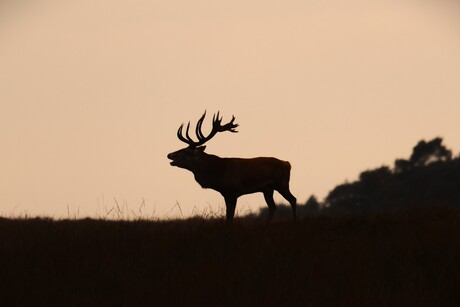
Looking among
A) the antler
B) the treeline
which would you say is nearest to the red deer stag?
the antler

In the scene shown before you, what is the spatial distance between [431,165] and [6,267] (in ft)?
122

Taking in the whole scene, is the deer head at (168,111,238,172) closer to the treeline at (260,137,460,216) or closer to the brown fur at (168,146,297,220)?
the brown fur at (168,146,297,220)

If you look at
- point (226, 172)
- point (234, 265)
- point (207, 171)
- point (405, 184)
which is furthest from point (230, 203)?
point (405, 184)

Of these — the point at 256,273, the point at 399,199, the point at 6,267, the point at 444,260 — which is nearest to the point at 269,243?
the point at 256,273

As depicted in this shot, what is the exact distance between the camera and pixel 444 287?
10633 millimetres

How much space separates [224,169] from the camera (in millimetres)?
18547

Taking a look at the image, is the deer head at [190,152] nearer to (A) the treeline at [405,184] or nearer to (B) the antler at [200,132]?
(B) the antler at [200,132]

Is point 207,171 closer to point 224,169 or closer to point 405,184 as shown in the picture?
point 224,169

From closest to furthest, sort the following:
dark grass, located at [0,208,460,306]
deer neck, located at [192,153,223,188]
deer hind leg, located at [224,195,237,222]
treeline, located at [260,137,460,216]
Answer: dark grass, located at [0,208,460,306] → deer hind leg, located at [224,195,237,222] → deer neck, located at [192,153,223,188] → treeline, located at [260,137,460,216]

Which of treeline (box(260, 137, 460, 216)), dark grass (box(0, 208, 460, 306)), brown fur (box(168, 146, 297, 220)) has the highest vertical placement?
treeline (box(260, 137, 460, 216))

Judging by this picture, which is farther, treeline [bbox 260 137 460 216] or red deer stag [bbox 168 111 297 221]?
treeline [bbox 260 137 460 216]

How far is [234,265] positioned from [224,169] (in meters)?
7.36

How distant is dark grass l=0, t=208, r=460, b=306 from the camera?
10023 millimetres

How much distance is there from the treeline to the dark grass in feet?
89.0
